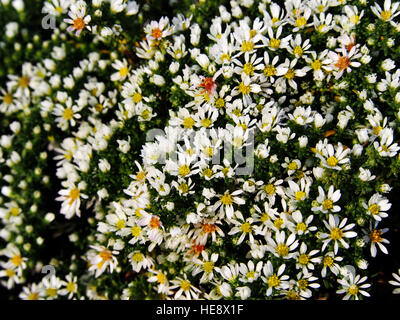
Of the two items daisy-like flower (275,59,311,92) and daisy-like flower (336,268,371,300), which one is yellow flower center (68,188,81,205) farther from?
daisy-like flower (336,268,371,300)

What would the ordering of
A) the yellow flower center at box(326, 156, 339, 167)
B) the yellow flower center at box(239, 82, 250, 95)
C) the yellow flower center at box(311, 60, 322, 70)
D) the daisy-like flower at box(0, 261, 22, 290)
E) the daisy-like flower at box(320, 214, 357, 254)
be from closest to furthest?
the daisy-like flower at box(320, 214, 357, 254), the yellow flower center at box(326, 156, 339, 167), the yellow flower center at box(239, 82, 250, 95), the yellow flower center at box(311, 60, 322, 70), the daisy-like flower at box(0, 261, 22, 290)

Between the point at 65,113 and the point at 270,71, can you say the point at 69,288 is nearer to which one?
the point at 65,113

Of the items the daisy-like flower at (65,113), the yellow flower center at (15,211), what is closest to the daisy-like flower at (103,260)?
the yellow flower center at (15,211)

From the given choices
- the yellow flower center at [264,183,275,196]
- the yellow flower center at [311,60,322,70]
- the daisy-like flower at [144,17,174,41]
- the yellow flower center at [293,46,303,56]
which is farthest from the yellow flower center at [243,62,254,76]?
the yellow flower center at [264,183,275,196]

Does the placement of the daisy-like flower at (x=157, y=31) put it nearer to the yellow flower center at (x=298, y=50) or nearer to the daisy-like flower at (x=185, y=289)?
the yellow flower center at (x=298, y=50)
